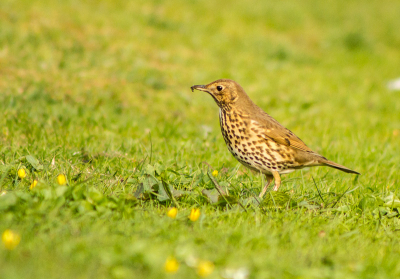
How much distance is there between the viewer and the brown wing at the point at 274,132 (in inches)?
199

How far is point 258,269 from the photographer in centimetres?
290

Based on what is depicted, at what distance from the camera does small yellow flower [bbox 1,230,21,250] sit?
2.70 m

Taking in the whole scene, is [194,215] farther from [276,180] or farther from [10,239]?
[276,180]

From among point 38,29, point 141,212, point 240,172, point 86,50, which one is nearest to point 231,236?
point 141,212

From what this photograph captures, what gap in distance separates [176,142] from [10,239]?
353cm

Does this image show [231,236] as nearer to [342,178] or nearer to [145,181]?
[145,181]

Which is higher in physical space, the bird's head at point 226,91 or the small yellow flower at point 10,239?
the bird's head at point 226,91

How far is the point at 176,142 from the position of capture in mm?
6109

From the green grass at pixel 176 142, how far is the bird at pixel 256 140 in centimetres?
19

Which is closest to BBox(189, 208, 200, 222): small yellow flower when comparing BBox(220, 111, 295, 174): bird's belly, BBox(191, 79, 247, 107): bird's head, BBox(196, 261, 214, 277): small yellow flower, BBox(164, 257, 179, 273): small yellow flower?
BBox(196, 261, 214, 277): small yellow flower

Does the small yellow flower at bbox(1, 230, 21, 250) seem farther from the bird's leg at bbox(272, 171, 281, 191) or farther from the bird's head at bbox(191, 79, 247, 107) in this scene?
the bird's head at bbox(191, 79, 247, 107)

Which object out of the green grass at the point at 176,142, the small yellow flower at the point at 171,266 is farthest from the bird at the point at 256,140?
the small yellow flower at the point at 171,266

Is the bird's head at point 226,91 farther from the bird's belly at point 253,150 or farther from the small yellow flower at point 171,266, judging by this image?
the small yellow flower at point 171,266

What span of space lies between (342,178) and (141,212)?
8.96ft
